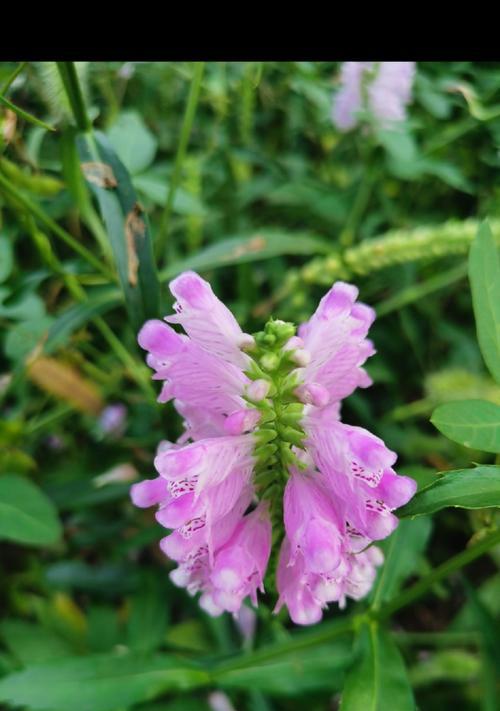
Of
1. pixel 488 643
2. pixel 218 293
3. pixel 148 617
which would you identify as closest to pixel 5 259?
pixel 218 293

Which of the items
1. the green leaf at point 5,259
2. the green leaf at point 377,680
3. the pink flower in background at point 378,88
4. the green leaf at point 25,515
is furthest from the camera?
the pink flower in background at point 378,88

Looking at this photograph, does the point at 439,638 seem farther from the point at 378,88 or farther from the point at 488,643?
the point at 378,88

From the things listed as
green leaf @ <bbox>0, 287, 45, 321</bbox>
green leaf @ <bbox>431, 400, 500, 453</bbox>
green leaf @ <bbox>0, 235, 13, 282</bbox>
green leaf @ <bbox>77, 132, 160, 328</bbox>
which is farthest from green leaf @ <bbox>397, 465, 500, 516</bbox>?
green leaf @ <bbox>0, 287, 45, 321</bbox>

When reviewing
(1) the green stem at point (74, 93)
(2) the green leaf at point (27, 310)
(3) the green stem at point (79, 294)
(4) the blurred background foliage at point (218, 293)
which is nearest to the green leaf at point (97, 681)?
(4) the blurred background foliage at point (218, 293)

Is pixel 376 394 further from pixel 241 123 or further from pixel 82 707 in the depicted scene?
pixel 82 707

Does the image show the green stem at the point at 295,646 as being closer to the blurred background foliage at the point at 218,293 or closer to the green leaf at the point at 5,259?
the blurred background foliage at the point at 218,293

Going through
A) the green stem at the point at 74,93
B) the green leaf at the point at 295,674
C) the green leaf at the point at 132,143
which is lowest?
the green leaf at the point at 295,674

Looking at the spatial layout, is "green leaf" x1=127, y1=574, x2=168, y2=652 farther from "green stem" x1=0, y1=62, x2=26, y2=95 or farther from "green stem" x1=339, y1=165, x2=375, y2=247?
"green stem" x1=0, y1=62, x2=26, y2=95
